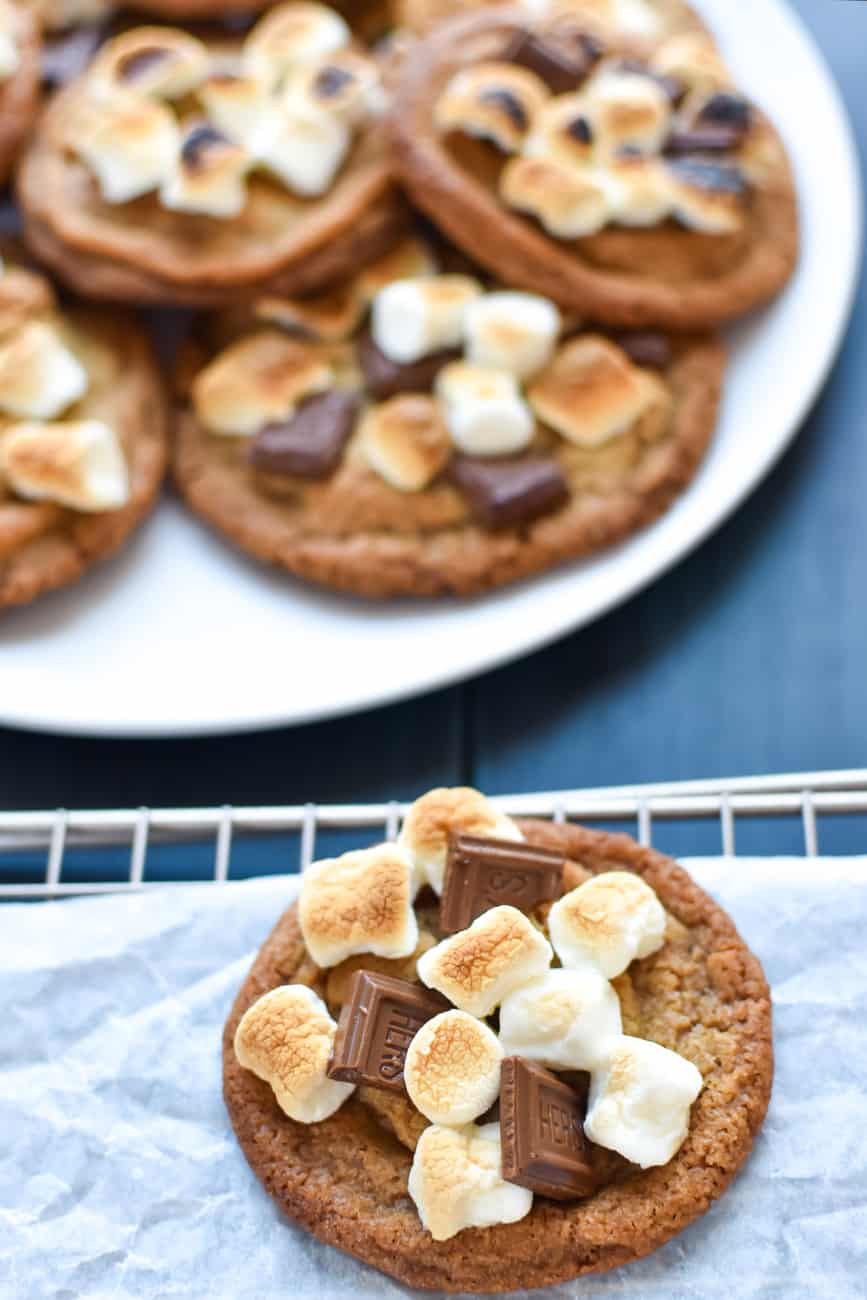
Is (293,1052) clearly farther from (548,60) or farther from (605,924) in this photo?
(548,60)

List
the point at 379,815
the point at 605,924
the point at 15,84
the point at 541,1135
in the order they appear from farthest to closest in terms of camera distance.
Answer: the point at 15,84
the point at 379,815
the point at 605,924
the point at 541,1135

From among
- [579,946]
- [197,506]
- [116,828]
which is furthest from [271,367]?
[579,946]

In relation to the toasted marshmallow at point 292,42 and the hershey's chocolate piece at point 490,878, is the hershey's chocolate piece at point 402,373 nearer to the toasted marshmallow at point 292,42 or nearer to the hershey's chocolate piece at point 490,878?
the toasted marshmallow at point 292,42

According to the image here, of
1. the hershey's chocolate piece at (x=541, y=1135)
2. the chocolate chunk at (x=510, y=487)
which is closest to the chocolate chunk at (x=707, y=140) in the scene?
the chocolate chunk at (x=510, y=487)

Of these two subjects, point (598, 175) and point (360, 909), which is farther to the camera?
point (598, 175)

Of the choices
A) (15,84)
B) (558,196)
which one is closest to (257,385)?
(558,196)

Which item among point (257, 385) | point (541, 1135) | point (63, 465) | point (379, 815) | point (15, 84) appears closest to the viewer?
point (541, 1135)
